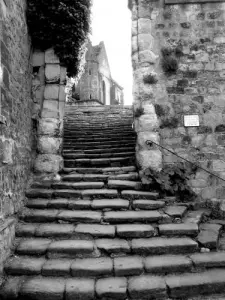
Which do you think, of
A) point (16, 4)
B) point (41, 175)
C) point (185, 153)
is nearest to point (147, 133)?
point (185, 153)

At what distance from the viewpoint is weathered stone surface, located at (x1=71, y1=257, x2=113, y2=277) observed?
10.1 feet

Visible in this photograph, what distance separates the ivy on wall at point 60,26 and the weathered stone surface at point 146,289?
4310 millimetres

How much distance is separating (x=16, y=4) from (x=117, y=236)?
3.93 meters

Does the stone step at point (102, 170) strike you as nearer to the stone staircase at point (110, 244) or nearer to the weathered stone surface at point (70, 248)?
the stone staircase at point (110, 244)

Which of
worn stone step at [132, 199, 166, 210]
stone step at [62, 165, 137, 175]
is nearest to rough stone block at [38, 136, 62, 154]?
stone step at [62, 165, 137, 175]

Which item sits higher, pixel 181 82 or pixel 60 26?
pixel 60 26

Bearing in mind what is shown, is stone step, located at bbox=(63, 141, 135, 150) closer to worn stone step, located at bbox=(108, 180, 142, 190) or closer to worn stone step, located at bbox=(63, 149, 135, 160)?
worn stone step, located at bbox=(63, 149, 135, 160)

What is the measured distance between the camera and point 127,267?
10.3 feet

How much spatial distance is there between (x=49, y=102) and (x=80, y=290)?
3.65 metres

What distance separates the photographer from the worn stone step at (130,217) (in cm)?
396

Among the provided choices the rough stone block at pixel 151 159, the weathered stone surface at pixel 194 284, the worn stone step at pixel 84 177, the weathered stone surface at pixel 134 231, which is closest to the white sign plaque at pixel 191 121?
the rough stone block at pixel 151 159

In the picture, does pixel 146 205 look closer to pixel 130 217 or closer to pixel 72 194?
pixel 130 217

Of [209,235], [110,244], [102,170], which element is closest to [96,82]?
[102,170]

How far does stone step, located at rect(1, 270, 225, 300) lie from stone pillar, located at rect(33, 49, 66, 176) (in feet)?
8.37
